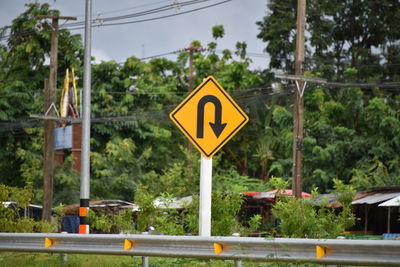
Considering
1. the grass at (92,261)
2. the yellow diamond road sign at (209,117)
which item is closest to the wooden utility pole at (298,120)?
the grass at (92,261)

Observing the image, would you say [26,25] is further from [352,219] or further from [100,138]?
[352,219]

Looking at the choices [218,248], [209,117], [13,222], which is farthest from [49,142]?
[218,248]

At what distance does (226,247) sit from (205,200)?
4.70 feet

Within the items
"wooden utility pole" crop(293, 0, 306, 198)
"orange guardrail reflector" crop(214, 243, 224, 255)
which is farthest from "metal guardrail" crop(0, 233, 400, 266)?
"wooden utility pole" crop(293, 0, 306, 198)

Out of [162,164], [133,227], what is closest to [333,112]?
[162,164]

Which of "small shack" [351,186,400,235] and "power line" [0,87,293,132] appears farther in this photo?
"power line" [0,87,293,132]

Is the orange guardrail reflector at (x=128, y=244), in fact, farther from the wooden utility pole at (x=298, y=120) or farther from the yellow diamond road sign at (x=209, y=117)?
the wooden utility pole at (x=298, y=120)

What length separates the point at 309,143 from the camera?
47.8 meters

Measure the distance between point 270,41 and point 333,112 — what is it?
28.9 feet

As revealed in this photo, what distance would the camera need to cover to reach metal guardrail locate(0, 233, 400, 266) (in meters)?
8.46

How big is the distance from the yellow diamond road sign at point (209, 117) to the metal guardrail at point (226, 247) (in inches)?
65.0

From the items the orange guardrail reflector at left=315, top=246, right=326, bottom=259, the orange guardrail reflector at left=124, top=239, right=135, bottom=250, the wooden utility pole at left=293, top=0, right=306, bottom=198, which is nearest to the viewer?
the orange guardrail reflector at left=315, top=246, right=326, bottom=259

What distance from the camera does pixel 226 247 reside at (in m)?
9.63

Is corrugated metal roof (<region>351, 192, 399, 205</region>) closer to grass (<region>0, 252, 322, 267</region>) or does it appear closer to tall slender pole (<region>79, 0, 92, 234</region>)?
tall slender pole (<region>79, 0, 92, 234</region>)
